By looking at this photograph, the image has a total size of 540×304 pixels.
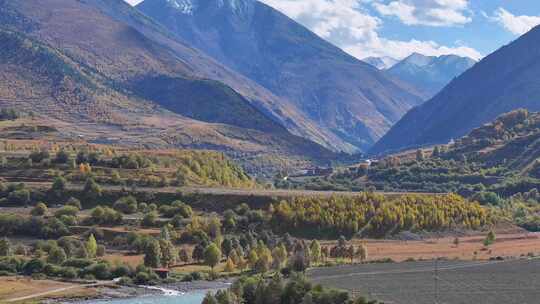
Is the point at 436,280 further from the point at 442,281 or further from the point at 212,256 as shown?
the point at 212,256

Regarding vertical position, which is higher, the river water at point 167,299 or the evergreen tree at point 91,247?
the evergreen tree at point 91,247

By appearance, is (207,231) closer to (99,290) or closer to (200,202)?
(200,202)

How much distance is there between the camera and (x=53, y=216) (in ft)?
555

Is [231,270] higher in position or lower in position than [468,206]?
lower

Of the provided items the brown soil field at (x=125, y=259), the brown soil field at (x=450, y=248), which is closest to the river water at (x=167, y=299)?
the brown soil field at (x=125, y=259)

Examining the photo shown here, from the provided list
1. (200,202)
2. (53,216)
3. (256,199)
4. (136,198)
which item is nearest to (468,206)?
(256,199)

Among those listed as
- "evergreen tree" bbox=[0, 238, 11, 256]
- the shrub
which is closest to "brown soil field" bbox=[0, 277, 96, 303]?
"evergreen tree" bbox=[0, 238, 11, 256]

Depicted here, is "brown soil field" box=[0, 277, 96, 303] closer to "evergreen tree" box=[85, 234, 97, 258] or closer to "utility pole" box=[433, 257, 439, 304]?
"evergreen tree" box=[85, 234, 97, 258]

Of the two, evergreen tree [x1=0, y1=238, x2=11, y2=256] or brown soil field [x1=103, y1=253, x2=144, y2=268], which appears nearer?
brown soil field [x1=103, y1=253, x2=144, y2=268]

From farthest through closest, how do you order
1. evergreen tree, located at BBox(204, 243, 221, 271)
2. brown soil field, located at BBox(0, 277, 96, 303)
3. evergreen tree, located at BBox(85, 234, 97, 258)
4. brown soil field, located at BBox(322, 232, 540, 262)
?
1. brown soil field, located at BBox(322, 232, 540, 262)
2. evergreen tree, located at BBox(85, 234, 97, 258)
3. evergreen tree, located at BBox(204, 243, 221, 271)
4. brown soil field, located at BBox(0, 277, 96, 303)

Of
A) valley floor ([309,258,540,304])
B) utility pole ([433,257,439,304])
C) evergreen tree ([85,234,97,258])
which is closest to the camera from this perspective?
utility pole ([433,257,439,304])

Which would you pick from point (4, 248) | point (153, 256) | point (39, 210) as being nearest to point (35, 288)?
point (153, 256)

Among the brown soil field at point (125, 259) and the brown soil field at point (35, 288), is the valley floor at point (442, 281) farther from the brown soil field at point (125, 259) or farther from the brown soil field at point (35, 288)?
the brown soil field at point (35, 288)

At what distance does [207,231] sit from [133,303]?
52761 mm
